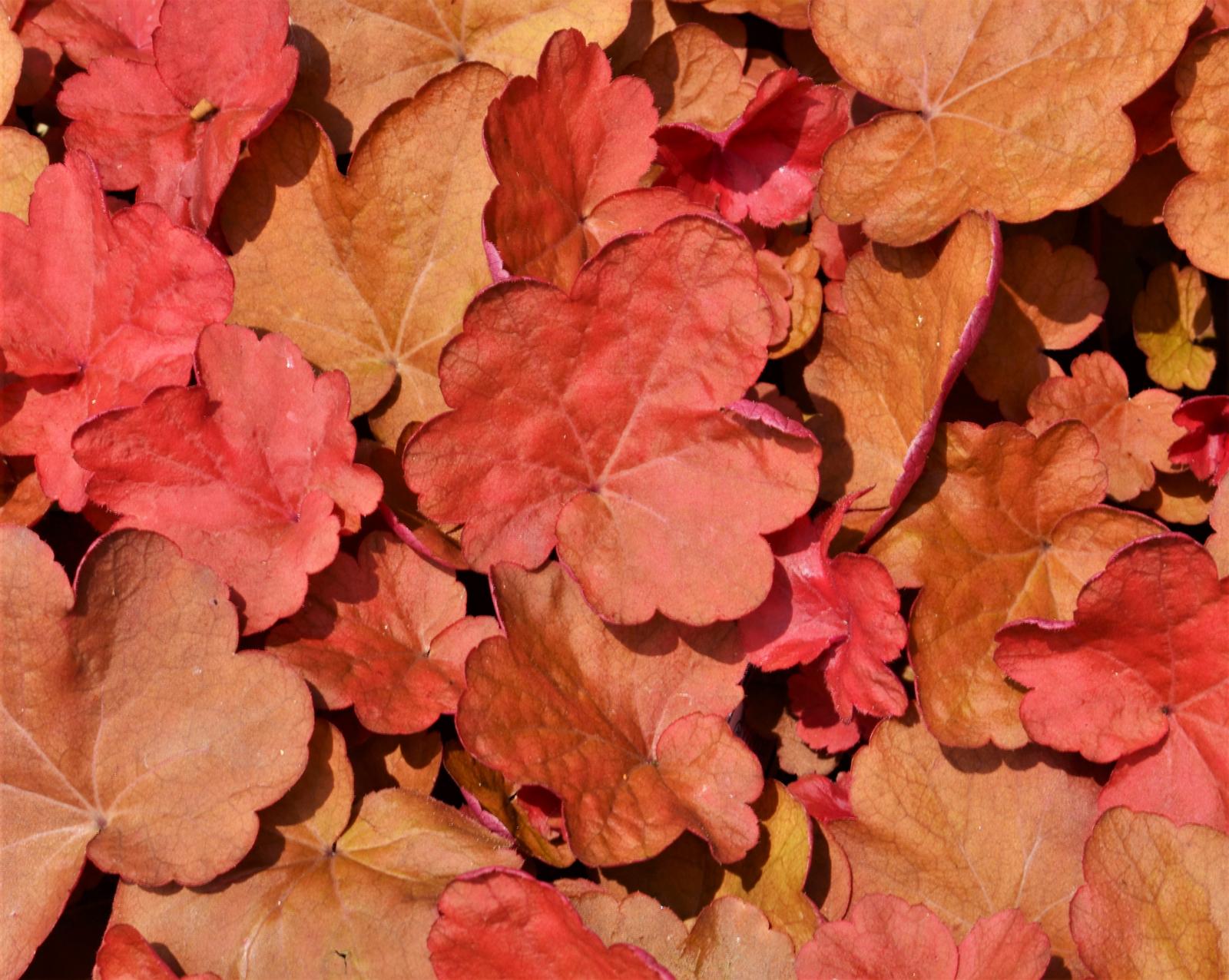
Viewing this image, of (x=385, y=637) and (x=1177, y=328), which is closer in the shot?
(x=385, y=637)

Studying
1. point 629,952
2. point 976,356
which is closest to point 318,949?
point 629,952

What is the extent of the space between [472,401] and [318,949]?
0.71 meters

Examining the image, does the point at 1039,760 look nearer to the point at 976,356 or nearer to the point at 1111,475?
the point at 1111,475

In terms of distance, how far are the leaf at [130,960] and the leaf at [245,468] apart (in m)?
0.39

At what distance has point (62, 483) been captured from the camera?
1.60 meters

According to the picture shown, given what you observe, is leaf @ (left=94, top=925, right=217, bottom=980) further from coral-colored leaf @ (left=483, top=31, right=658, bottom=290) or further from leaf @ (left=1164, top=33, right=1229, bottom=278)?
leaf @ (left=1164, top=33, right=1229, bottom=278)

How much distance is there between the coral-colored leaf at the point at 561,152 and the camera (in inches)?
60.6

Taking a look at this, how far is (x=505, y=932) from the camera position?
1.38 meters

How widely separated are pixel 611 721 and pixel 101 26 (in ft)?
4.41

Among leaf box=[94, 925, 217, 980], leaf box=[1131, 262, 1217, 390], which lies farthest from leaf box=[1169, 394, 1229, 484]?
leaf box=[94, 925, 217, 980]

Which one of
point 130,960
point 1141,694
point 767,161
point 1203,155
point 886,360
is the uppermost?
point 1203,155

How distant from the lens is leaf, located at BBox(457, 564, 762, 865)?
4.78 ft

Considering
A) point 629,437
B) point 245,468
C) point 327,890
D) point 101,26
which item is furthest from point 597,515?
point 101,26

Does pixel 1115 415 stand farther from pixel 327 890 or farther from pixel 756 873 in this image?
pixel 327 890
